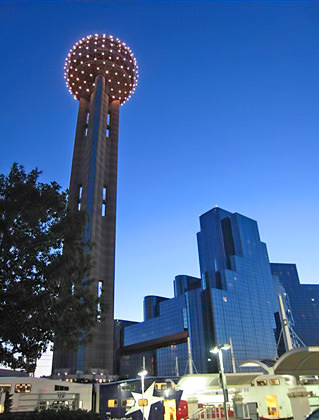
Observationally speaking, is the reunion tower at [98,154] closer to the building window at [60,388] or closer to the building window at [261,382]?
the building window at [60,388]

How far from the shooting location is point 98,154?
92.4 metres

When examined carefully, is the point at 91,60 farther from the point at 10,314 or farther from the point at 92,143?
the point at 10,314

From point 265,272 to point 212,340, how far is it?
62.2 metres

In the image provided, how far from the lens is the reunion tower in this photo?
7481cm

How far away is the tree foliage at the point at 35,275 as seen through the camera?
1758cm

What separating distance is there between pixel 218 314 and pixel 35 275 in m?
133

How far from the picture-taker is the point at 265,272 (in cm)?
18450

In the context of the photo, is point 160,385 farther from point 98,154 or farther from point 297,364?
point 98,154

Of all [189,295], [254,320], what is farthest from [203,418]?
[254,320]

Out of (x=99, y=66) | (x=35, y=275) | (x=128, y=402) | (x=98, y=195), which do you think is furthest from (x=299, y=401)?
(x=99, y=66)

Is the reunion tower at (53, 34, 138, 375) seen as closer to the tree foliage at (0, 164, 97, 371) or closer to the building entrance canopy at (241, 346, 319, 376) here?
the building entrance canopy at (241, 346, 319, 376)

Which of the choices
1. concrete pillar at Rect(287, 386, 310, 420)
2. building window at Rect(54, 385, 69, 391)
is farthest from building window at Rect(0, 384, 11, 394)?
concrete pillar at Rect(287, 386, 310, 420)

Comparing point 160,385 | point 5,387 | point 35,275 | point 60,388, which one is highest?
point 35,275

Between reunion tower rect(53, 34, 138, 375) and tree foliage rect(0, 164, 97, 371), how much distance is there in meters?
45.7
